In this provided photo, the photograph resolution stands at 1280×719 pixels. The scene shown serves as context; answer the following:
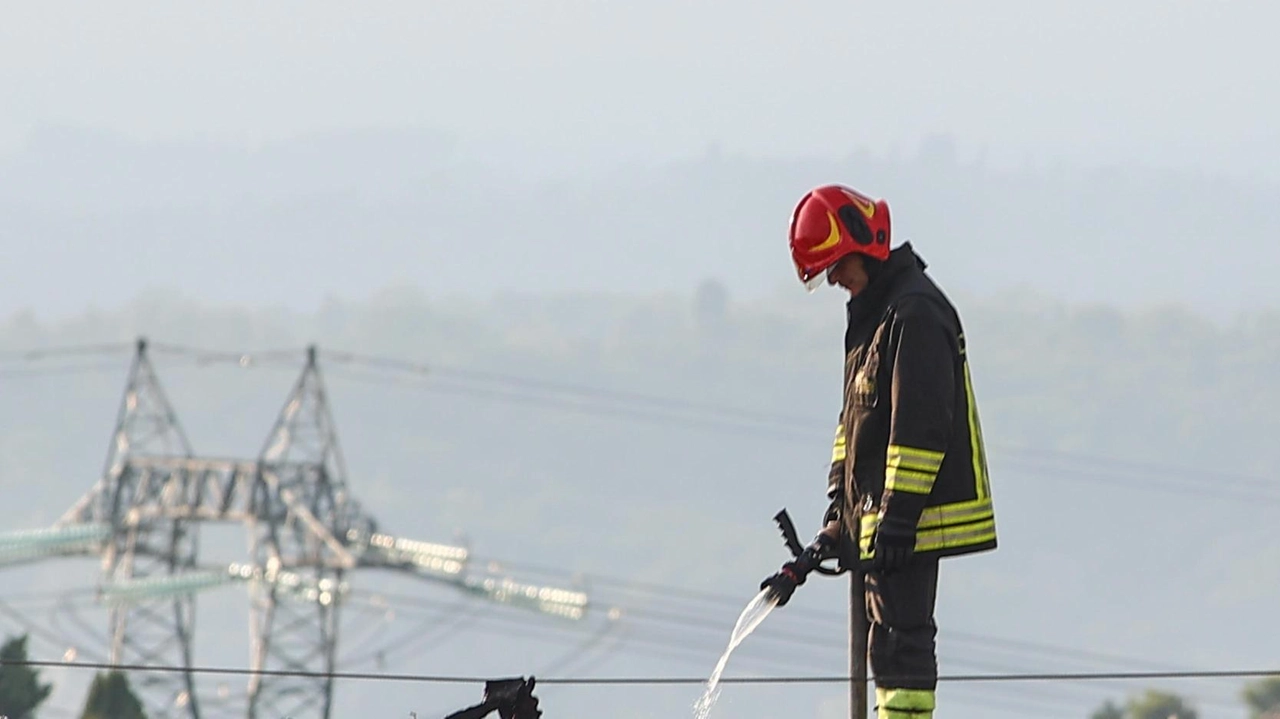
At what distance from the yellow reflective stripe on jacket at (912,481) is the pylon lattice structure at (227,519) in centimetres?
6546

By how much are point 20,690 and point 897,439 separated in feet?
137

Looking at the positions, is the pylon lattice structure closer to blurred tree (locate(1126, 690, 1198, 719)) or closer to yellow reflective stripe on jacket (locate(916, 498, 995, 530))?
blurred tree (locate(1126, 690, 1198, 719))

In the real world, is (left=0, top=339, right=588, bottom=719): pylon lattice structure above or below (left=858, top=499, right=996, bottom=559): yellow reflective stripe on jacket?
above

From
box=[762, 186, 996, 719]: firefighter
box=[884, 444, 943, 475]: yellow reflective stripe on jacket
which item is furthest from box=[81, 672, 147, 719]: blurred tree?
box=[884, 444, 943, 475]: yellow reflective stripe on jacket

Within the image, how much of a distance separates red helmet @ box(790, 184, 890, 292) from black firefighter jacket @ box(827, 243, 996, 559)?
124 millimetres

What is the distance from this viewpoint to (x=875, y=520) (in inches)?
473

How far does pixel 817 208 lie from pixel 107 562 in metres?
73.3

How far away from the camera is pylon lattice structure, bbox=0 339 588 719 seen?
258 ft

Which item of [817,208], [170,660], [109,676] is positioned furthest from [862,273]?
[170,660]

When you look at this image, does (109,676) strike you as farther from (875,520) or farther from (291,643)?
(875,520)

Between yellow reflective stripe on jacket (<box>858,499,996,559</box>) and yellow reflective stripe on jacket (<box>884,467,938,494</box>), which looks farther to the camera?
yellow reflective stripe on jacket (<box>858,499,996,559</box>)

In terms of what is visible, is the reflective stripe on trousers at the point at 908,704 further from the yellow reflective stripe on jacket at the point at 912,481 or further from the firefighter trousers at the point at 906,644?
the yellow reflective stripe on jacket at the point at 912,481

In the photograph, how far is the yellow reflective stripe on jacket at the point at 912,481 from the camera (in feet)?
38.5

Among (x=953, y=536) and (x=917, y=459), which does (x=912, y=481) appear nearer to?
(x=917, y=459)
